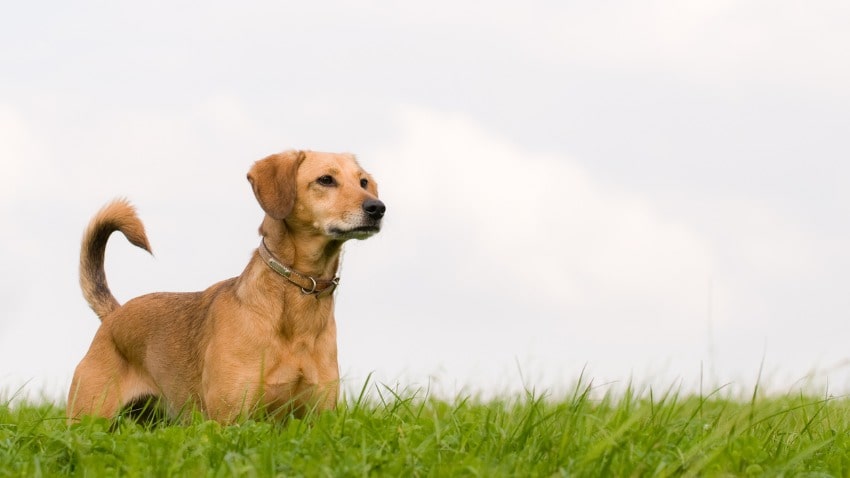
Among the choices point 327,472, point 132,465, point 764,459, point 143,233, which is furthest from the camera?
point 143,233

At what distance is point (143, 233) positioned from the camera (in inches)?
356

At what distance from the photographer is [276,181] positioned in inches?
303

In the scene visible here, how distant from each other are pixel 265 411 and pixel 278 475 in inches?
94.6

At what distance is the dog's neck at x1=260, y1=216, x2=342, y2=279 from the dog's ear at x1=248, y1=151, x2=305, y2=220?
5.2 inches

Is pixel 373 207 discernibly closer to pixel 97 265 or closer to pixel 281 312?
pixel 281 312

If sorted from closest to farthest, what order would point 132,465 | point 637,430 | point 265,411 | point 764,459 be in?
point 132,465
point 764,459
point 637,430
point 265,411

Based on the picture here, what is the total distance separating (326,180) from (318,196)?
20cm

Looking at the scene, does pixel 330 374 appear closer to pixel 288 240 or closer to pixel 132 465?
pixel 288 240

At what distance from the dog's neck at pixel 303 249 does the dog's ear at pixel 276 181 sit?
0.43 ft

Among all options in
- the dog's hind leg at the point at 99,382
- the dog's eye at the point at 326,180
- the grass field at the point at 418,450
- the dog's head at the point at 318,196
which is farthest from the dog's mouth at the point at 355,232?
the dog's hind leg at the point at 99,382

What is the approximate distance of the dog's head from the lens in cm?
745

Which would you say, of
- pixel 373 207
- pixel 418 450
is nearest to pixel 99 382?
pixel 373 207

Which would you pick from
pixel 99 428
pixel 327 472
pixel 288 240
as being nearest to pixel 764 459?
pixel 327 472

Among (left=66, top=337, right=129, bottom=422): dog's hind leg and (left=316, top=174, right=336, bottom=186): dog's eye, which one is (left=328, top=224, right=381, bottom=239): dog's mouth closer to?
(left=316, top=174, right=336, bottom=186): dog's eye
